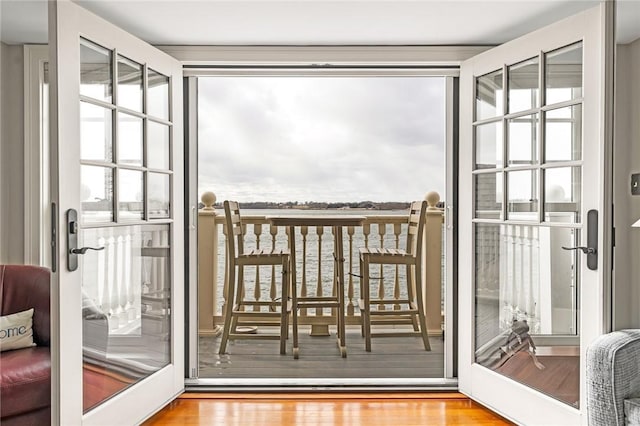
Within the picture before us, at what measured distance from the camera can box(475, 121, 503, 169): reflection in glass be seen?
10.4ft

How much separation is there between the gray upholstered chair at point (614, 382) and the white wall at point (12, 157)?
131 inches

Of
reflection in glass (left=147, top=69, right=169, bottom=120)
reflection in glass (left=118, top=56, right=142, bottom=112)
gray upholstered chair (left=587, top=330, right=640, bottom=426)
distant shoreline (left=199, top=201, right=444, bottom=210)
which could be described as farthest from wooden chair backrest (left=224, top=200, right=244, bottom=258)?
gray upholstered chair (left=587, top=330, right=640, bottom=426)

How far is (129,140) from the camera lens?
2.89m

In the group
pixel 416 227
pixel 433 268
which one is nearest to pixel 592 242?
pixel 416 227

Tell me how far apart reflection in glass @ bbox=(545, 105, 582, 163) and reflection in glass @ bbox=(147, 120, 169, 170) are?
6.92 feet

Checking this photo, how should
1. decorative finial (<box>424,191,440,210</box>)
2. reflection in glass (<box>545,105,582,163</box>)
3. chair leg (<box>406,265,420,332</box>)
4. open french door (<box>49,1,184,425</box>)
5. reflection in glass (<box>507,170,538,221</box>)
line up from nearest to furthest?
open french door (<box>49,1,184,425</box>) < reflection in glass (<box>545,105,582,163</box>) < reflection in glass (<box>507,170,538,221</box>) < chair leg (<box>406,265,420,332</box>) < decorative finial (<box>424,191,440,210</box>)

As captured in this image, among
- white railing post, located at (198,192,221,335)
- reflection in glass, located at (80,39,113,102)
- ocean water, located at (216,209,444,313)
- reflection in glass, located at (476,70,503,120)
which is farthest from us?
ocean water, located at (216,209,444,313)

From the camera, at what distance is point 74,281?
238cm

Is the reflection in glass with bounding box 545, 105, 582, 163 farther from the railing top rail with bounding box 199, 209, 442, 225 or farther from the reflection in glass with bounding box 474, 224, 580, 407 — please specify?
the railing top rail with bounding box 199, 209, 442, 225

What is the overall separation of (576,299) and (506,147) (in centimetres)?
91

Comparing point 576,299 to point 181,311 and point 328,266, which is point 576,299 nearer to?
point 181,311

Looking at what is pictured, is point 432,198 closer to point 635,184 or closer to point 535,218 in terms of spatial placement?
point 535,218

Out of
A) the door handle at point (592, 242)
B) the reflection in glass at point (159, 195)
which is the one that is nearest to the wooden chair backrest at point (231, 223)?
the reflection in glass at point (159, 195)

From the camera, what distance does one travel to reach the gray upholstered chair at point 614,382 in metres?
2.05
